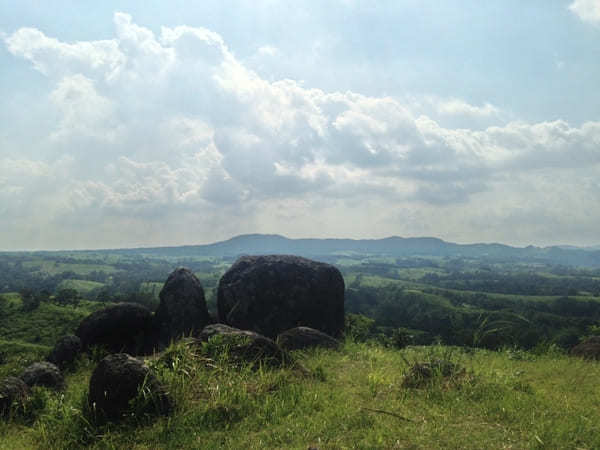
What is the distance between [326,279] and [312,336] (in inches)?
316

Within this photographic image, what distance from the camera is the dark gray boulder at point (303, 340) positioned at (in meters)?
15.7

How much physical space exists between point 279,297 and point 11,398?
46.0ft

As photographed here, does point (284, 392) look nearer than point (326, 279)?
Yes

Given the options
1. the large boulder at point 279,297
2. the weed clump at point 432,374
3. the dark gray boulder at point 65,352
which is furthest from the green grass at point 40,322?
the weed clump at point 432,374

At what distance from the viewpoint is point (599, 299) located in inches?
5940

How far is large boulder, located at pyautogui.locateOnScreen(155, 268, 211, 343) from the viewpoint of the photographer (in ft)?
71.6

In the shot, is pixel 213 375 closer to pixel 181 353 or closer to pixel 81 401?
pixel 181 353

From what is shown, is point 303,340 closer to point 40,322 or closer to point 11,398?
point 11,398

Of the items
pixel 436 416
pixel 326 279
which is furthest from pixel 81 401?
pixel 326 279

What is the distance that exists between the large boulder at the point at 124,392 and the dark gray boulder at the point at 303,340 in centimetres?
721

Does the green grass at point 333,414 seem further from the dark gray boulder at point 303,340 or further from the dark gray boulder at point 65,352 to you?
the dark gray boulder at point 65,352

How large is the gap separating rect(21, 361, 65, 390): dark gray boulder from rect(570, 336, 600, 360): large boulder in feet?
62.8

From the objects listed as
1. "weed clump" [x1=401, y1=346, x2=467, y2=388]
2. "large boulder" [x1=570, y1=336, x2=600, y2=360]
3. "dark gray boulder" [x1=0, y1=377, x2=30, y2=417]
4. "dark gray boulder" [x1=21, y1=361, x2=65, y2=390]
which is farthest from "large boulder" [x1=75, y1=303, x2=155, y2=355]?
"large boulder" [x1=570, y1=336, x2=600, y2=360]

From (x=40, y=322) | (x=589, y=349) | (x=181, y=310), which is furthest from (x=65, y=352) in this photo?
(x=40, y=322)
